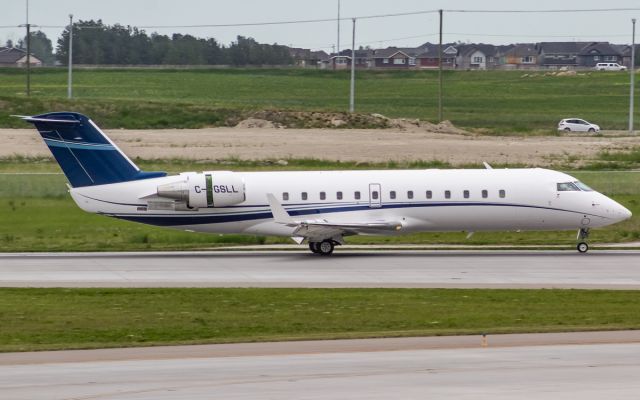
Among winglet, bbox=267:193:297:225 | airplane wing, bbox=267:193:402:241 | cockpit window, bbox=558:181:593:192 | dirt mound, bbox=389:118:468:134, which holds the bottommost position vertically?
airplane wing, bbox=267:193:402:241

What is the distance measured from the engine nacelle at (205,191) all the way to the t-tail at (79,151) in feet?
5.89

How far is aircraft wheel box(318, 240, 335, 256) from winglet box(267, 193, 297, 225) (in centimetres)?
149

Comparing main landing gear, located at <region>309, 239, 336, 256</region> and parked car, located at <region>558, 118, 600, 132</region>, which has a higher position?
parked car, located at <region>558, 118, 600, 132</region>

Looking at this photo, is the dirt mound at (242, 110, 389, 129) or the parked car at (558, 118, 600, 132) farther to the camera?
the parked car at (558, 118, 600, 132)

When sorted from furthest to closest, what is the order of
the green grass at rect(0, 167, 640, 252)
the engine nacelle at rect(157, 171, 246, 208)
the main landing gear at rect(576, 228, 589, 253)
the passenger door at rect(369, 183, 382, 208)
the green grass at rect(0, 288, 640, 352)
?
the green grass at rect(0, 167, 640, 252) < the main landing gear at rect(576, 228, 589, 253) < the passenger door at rect(369, 183, 382, 208) < the engine nacelle at rect(157, 171, 246, 208) < the green grass at rect(0, 288, 640, 352)

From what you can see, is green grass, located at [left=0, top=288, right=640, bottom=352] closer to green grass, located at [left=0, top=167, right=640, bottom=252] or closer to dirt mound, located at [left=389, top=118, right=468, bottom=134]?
green grass, located at [left=0, top=167, right=640, bottom=252]

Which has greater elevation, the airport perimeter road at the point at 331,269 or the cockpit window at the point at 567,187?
the cockpit window at the point at 567,187

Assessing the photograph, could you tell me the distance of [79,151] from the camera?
1636 inches

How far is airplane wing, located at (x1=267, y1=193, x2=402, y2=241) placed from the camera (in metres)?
41.2

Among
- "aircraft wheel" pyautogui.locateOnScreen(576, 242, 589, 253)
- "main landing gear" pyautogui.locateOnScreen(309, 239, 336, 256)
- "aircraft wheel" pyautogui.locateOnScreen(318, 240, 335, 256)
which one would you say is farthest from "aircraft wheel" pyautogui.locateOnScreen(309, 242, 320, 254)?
"aircraft wheel" pyautogui.locateOnScreen(576, 242, 589, 253)

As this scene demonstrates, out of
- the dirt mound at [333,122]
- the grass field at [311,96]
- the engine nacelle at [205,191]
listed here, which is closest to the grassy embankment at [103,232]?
the engine nacelle at [205,191]

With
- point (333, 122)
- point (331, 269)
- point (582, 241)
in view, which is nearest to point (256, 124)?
point (333, 122)

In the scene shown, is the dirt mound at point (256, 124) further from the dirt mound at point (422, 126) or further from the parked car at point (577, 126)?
the parked car at point (577, 126)

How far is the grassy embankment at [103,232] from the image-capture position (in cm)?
4606
